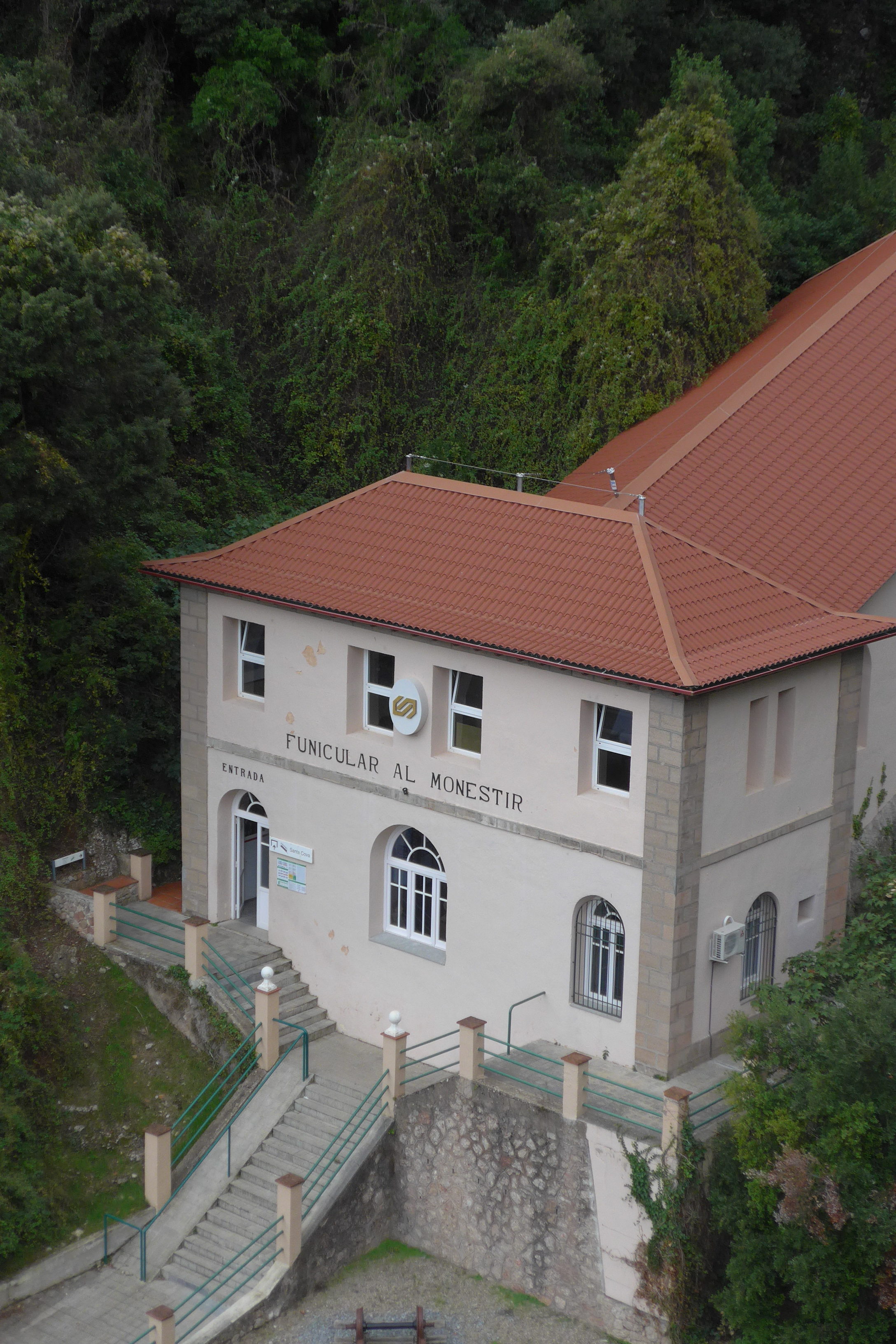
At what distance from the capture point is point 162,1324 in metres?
18.5

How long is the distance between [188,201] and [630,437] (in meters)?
13.7

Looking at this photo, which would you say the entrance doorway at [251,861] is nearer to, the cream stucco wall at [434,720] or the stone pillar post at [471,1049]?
the cream stucco wall at [434,720]

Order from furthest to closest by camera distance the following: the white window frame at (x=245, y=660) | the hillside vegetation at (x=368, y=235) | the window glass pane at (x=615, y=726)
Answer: the hillside vegetation at (x=368, y=235) → the white window frame at (x=245, y=660) → the window glass pane at (x=615, y=726)

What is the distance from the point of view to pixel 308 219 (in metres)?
36.8

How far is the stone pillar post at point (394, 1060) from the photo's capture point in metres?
20.4

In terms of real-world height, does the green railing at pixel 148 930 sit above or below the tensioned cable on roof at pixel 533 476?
below

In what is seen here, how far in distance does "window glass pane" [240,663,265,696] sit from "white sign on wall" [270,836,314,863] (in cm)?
223

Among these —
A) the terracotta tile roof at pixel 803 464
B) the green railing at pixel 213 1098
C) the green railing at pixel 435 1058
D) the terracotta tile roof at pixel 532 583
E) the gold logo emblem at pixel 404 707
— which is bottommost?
the green railing at pixel 213 1098

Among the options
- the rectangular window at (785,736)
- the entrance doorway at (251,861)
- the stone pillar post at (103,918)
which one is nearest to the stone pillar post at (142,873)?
the stone pillar post at (103,918)

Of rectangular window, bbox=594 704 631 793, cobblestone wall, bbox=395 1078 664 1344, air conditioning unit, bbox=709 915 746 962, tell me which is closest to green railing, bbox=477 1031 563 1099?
cobblestone wall, bbox=395 1078 664 1344

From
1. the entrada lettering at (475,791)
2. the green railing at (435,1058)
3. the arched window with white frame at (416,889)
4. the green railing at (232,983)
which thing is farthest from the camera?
the green railing at (232,983)

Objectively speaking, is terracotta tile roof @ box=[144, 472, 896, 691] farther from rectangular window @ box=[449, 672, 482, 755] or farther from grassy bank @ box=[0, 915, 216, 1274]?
grassy bank @ box=[0, 915, 216, 1274]

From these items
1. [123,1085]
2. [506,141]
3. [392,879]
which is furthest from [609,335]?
[123,1085]

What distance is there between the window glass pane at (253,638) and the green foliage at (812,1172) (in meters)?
9.21
